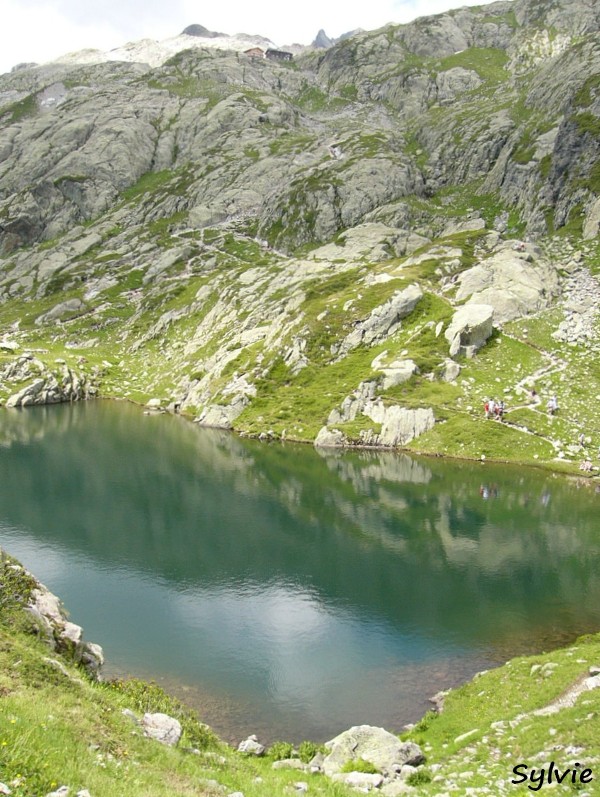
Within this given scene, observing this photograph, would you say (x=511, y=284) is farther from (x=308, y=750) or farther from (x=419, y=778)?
(x=419, y=778)

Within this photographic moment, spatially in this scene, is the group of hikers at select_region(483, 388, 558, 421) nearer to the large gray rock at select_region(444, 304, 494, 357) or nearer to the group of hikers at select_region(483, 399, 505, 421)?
the group of hikers at select_region(483, 399, 505, 421)

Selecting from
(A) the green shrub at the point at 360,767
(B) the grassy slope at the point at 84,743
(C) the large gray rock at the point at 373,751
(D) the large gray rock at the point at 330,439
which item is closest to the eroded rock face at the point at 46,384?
(D) the large gray rock at the point at 330,439

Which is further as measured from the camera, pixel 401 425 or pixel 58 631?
pixel 401 425

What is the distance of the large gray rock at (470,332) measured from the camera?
103438 millimetres

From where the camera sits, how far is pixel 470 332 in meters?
104

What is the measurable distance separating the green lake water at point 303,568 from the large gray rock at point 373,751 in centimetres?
459

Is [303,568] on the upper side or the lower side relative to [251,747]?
lower

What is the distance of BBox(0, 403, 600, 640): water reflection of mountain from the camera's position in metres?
47.0

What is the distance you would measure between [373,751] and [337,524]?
4108cm

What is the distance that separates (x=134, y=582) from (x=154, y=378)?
356 ft

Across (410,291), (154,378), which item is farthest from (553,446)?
(154,378)

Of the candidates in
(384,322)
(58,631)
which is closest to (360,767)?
(58,631)

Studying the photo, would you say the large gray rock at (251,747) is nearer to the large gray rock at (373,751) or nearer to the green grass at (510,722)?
the large gray rock at (373,751)

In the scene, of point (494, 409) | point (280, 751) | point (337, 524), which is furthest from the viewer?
point (494, 409)
